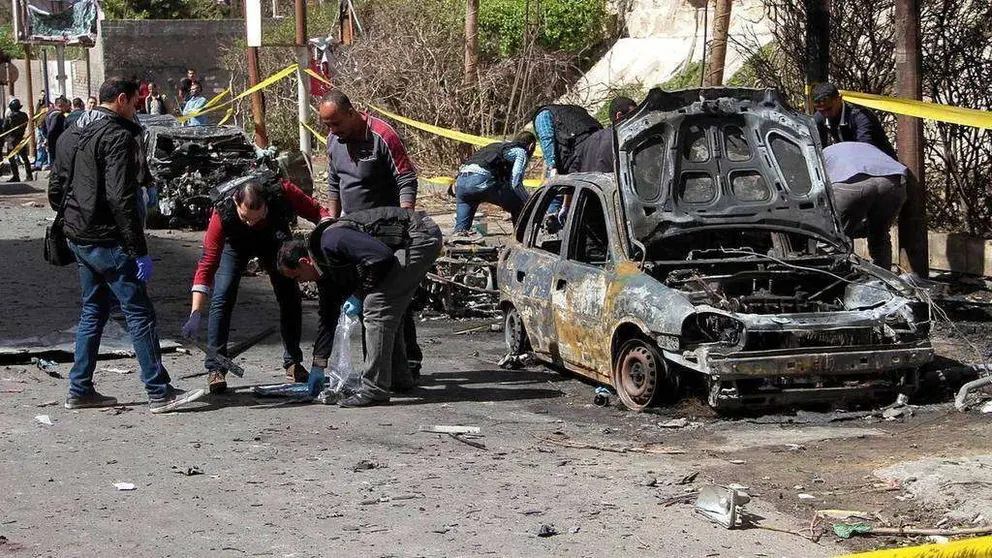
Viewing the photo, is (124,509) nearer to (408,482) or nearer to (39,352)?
(408,482)

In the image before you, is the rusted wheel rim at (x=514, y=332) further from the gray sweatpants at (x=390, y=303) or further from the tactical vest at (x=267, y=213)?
the tactical vest at (x=267, y=213)

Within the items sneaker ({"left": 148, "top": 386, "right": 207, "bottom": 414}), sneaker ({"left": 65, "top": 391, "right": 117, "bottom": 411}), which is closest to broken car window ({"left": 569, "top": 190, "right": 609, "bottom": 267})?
sneaker ({"left": 148, "top": 386, "right": 207, "bottom": 414})

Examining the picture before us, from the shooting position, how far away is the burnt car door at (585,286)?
8.78 m

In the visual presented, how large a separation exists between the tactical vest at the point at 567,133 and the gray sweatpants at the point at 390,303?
4.59m

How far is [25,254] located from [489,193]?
6611 millimetres

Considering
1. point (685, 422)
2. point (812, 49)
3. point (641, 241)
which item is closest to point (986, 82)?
point (812, 49)

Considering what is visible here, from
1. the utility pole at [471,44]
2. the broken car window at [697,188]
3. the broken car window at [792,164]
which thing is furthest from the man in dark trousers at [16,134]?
the broken car window at [792,164]

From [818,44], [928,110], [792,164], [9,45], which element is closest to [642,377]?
[792,164]

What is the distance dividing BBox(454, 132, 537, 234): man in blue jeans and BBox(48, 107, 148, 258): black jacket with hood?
551 centimetres

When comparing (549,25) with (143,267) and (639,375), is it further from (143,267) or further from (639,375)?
(143,267)

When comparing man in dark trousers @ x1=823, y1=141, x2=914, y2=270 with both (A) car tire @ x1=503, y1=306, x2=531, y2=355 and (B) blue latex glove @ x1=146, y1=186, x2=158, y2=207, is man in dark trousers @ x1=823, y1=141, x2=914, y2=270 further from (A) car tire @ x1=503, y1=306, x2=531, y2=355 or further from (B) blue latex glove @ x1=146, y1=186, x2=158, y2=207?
(B) blue latex glove @ x1=146, y1=186, x2=158, y2=207

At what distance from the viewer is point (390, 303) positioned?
8523 mm

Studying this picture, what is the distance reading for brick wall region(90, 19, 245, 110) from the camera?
3862 centimetres

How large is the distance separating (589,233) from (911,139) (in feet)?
12.7
